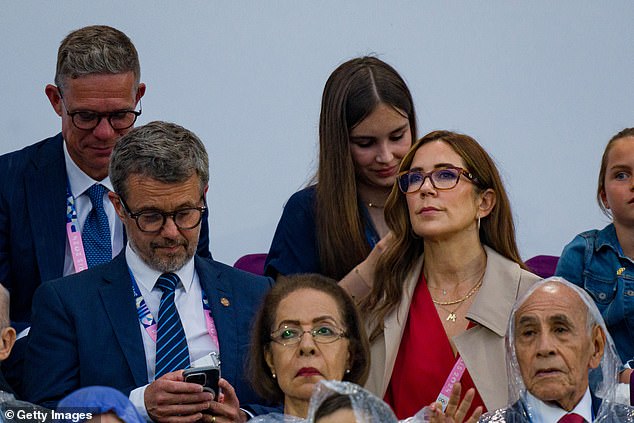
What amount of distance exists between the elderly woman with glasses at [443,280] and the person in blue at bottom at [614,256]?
0.81ft

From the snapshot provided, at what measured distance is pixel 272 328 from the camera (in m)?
3.73

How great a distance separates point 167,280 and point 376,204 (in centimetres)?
81

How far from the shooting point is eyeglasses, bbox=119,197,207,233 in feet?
13.0

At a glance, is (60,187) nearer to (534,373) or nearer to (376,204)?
(376,204)

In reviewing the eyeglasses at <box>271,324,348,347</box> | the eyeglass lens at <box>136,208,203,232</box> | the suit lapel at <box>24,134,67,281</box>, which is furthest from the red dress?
the suit lapel at <box>24,134,67,281</box>

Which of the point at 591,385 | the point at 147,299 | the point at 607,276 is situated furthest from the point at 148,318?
the point at 607,276

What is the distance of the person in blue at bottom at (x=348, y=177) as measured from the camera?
441cm

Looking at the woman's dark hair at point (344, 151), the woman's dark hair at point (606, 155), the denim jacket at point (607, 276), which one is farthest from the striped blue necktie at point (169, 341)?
the woman's dark hair at point (606, 155)

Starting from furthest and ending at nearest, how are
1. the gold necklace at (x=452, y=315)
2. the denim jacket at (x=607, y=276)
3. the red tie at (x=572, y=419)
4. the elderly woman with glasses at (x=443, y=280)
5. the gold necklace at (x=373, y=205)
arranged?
the gold necklace at (x=373, y=205)
the denim jacket at (x=607, y=276)
the gold necklace at (x=452, y=315)
the elderly woman with glasses at (x=443, y=280)
the red tie at (x=572, y=419)

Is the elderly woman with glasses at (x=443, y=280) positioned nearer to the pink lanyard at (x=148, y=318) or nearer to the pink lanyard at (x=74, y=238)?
the pink lanyard at (x=148, y=318)

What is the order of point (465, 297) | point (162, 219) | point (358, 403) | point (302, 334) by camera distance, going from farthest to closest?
point (465, 297) → point (162, 219) → point (302, 334) → point (358, 403)

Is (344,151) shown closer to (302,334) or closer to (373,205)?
(373,205)

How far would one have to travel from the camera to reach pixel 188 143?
405 cm

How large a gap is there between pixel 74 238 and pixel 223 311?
1.81ft
